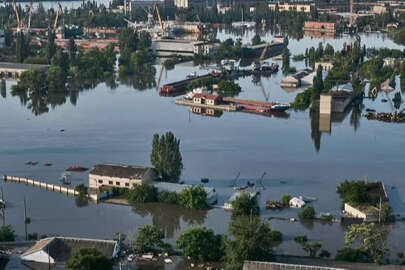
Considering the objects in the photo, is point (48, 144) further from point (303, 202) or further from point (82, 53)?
point (82, 53)

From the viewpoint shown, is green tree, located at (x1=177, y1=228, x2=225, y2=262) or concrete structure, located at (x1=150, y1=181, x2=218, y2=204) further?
concrete structure, located at (x1=150, y1=181, x2=218, y2=204)

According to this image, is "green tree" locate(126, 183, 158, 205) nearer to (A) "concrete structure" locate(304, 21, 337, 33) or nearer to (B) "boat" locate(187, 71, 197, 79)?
(B) "boat" locate(187, 71, 197, 79)

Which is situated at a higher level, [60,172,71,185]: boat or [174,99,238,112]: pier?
[174,99,238,112]: pier

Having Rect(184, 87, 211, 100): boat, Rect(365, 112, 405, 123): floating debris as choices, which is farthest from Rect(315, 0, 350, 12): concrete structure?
Rect(365, 112, 405, 123): floating debris

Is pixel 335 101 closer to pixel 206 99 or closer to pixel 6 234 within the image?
pixel 206 99

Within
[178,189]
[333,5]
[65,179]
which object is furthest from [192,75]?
[333,5]

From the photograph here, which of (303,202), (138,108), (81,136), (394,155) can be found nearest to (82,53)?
(138,108)

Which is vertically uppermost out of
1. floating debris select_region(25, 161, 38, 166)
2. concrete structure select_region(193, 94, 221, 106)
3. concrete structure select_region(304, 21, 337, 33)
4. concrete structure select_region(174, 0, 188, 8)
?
concrete structure select_region(174, 0, 188, 8)

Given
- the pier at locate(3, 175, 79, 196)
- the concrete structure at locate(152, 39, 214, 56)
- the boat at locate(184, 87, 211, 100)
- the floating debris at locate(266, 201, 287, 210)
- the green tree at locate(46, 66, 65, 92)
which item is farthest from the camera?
the concrete structure at locate(152, 39, 214, 56)
